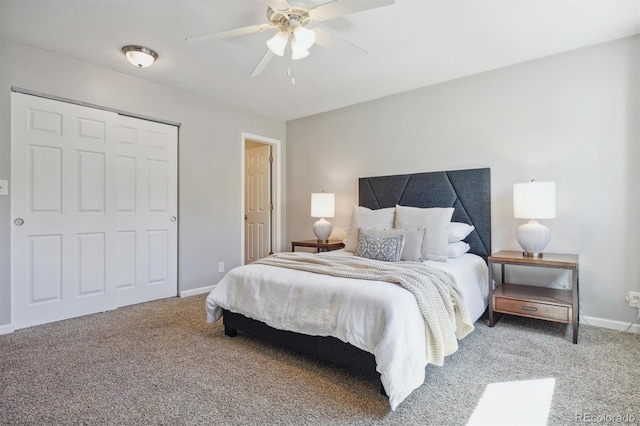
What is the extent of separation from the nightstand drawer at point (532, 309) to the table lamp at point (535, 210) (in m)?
0.43

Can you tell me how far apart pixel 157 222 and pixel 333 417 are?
3.04 m

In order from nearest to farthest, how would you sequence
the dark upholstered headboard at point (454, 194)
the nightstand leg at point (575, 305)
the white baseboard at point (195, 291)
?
the nightstand leg at point (575, 305) → the dark upholstered headboard at point (454, 194) → the white baseboard at point (195, 291)

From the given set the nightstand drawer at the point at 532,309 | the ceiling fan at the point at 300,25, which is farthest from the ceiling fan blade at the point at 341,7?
the nightstand drawer at the point at 532,309

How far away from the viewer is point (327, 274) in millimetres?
2270

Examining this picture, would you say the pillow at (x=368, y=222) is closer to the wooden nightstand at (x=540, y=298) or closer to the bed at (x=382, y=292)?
the bed at (x=382, y=292)

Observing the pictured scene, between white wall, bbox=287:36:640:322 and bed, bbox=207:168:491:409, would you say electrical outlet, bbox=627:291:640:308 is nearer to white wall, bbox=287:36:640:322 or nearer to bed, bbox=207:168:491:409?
white wall, bbox=287:36:640:322

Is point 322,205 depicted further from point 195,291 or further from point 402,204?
point 195,291

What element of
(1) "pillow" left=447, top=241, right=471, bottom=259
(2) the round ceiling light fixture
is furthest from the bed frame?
(2) the round ceiling light fixture

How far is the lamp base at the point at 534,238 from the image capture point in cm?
278

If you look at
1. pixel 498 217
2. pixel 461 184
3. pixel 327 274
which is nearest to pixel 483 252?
pixel 498 217

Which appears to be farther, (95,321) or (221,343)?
(95,321)

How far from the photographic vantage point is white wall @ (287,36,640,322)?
108 inches

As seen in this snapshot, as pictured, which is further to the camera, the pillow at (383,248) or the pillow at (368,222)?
the pillow at (368,222)

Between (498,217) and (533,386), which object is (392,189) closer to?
(498,217)
